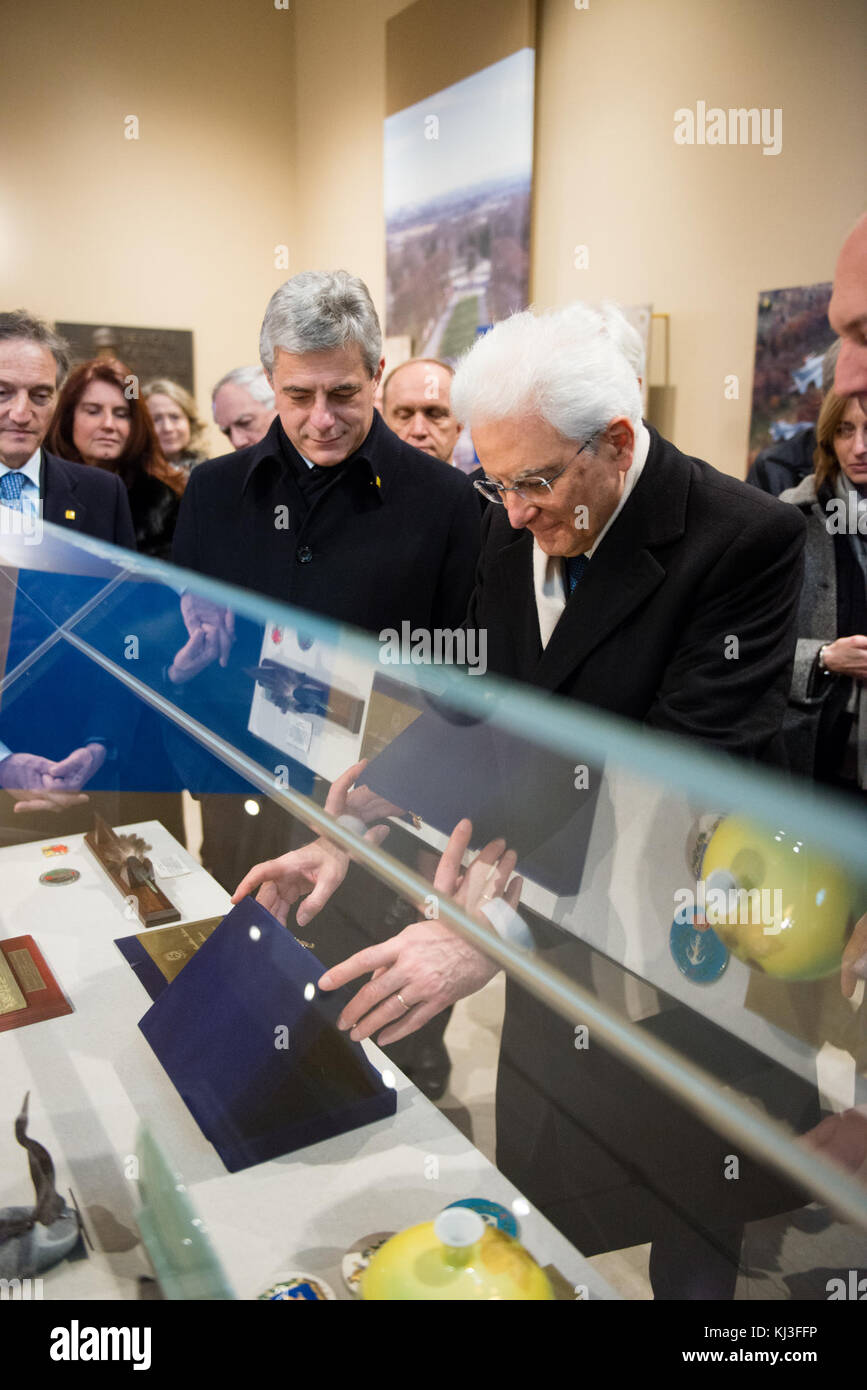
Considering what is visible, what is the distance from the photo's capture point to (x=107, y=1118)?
941 mm

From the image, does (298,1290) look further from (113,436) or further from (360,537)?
(113,436)

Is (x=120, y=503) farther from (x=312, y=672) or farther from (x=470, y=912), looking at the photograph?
(x=470, y=912)

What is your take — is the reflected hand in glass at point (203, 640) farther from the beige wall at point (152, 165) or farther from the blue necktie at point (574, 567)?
the beige wall at point (152, 165)

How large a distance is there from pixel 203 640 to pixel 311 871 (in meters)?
0.53

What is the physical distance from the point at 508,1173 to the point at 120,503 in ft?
5.97

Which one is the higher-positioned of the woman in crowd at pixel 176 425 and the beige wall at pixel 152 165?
the beige wall at pixel 152 165

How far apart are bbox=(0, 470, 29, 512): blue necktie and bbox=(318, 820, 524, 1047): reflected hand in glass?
4.62 feet

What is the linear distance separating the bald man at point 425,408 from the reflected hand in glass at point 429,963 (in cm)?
194

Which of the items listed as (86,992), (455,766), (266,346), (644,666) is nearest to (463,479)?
(266,346)

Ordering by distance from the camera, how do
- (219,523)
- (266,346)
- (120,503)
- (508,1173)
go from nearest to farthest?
1. (508,1173)
2. (266,346)
3. (219,523)
4. (120,503)

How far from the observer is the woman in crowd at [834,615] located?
1977 millimetres

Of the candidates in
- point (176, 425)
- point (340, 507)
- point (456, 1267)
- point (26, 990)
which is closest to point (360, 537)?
point (340, 507)

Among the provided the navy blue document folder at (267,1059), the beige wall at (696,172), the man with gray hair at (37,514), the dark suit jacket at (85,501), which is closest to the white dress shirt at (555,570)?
the navy blue document folder at (267,1059)

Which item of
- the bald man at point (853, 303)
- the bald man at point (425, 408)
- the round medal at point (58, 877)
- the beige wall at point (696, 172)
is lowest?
the round medal at point (58, 877)
